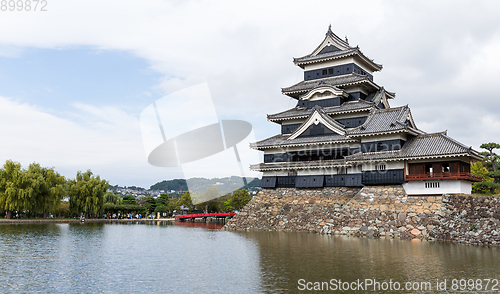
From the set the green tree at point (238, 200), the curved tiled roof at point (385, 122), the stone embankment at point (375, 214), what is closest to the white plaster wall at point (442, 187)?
the stone embankment at point (375, 214)

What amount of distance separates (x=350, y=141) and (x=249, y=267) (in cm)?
2180

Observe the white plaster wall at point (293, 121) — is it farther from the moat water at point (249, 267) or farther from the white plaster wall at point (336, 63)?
the moat water at point (249, 267)

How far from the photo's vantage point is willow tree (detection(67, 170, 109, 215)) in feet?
192

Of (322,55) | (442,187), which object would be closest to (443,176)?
(442,187)

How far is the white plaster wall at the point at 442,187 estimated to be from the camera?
101 ft

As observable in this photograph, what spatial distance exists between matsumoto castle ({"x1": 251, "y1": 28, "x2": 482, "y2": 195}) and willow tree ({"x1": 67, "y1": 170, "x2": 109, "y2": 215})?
97.1ft

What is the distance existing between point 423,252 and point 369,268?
637cm

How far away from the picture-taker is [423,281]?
14859mm

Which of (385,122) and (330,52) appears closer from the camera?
(385,122)

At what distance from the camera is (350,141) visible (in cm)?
3691

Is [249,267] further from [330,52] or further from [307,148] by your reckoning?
[330,52]

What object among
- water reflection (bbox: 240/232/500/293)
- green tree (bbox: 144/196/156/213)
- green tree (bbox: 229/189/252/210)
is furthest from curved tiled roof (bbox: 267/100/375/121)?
green tree (bbox: 144/196/156/213)

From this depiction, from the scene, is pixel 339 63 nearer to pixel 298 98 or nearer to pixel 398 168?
pixel 298 98

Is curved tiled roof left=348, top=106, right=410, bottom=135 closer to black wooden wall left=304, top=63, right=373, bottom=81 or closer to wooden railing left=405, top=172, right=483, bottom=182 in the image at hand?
wooden railing left=405, top=172, right=483, bottom=182
